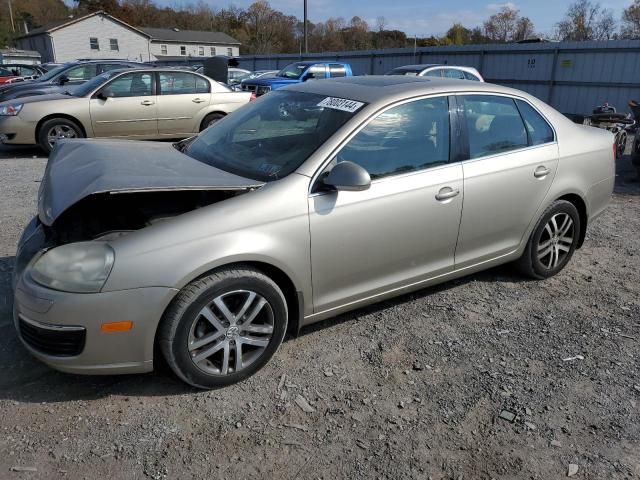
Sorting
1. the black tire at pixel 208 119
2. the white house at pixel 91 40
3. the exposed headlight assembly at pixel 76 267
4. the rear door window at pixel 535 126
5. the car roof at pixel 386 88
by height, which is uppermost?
the white house at pixel 91 40

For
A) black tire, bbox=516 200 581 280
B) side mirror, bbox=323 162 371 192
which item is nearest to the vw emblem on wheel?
side mirror, bbox=323 162 371 192

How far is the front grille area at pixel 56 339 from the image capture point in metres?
2.56

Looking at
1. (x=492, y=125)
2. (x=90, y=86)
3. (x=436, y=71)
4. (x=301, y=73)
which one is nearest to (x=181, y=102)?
(x=90, y=86)

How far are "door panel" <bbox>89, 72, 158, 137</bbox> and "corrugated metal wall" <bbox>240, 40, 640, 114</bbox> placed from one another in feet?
44.9

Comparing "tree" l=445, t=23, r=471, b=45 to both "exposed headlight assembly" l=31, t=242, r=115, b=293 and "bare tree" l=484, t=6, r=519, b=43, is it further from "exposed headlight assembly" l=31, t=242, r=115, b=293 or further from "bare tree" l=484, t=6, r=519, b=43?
"exposed headlight assembly" l=31, t=242, r=115, b=293

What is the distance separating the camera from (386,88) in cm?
360

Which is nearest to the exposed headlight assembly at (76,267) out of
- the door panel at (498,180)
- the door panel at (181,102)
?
the door panel at (498,180)

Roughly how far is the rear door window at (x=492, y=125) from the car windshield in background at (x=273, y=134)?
2.98 ft

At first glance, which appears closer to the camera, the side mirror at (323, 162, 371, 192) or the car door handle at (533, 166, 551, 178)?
the side mirror at (323, 162, 371, 192)

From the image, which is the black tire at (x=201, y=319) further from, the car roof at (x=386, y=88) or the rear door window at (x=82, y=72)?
the rear door window at (x=82, y=72)

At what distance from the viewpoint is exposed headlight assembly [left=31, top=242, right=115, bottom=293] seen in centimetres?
253

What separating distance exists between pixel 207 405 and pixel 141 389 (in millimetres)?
417

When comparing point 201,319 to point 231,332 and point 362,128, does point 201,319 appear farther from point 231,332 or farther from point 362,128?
point 362,128

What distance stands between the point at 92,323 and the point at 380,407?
5.09ft
